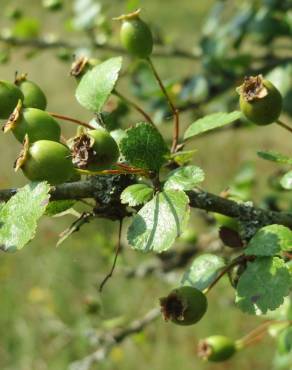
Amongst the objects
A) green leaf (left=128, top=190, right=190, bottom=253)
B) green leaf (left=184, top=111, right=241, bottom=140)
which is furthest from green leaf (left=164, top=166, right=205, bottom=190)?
green leaf (left=184, top=111, right=241, bottom=140)

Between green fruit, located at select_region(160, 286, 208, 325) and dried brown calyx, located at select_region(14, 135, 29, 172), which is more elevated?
dried brown calyx, located at select_region(14, 135, 29, 172)

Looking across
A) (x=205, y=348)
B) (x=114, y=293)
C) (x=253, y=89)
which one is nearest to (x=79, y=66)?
(x=253, y=89)

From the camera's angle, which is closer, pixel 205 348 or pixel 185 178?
pixel 185 178

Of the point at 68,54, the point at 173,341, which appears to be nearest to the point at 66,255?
the point at 173,341

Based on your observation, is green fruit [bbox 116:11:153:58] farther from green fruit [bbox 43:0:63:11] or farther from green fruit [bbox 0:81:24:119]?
green fruit [bbox 43:0:63:11]

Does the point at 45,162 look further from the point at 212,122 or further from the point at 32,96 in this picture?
the point at 212,122

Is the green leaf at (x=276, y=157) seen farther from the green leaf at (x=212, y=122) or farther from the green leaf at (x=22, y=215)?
the green leaf at (x=22, y=215)

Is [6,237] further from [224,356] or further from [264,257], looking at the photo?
[224,356]

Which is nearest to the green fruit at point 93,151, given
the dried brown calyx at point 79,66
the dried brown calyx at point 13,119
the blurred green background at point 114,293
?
the dried brown calyx at point 13,119
